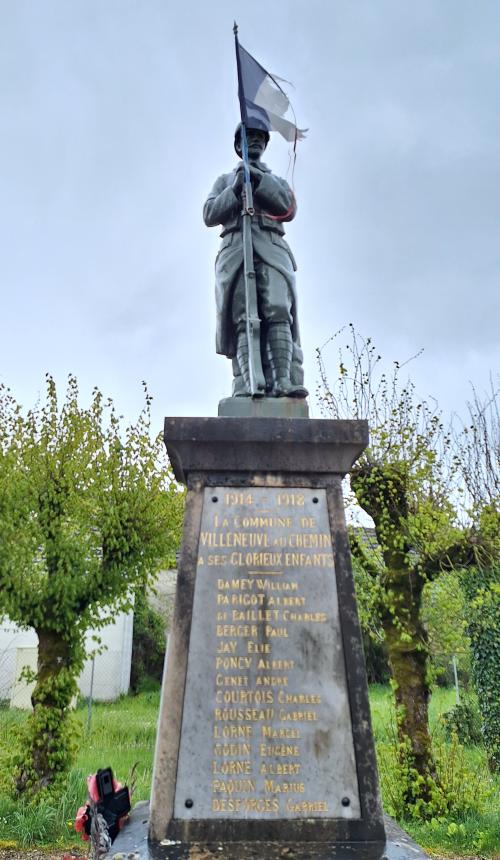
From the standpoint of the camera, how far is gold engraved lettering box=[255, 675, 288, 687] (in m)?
3.59

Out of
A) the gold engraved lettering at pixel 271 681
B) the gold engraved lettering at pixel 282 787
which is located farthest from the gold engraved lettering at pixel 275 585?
the gold engraved lettering at pixel 282 787

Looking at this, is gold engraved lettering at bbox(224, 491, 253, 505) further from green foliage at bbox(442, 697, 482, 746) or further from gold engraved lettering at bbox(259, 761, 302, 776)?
green foliage at bbox(442, 697, 482, 746)

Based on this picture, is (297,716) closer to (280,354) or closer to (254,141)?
(280,354)

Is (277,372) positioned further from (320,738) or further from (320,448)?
(320,738)

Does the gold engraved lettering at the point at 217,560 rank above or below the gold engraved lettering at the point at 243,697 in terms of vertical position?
above

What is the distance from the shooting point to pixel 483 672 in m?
11.6

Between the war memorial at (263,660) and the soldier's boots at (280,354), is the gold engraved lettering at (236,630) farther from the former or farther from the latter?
the soldier's boots at (280,354)

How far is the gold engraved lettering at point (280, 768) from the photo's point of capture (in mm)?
3412

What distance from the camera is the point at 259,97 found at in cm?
556

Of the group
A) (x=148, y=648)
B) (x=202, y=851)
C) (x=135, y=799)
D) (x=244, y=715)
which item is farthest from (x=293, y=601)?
(x=148, y=648)

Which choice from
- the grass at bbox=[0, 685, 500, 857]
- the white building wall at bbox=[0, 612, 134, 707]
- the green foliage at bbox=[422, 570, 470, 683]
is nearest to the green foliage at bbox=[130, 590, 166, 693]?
the white building wall at bbox=[0, 612, 134, 707]

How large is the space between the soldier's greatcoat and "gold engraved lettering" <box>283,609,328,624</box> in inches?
90.8

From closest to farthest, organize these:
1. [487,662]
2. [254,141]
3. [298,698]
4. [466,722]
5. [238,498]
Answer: [298,698]
[238,498]
[254,141]
[487,662]
[466,722]

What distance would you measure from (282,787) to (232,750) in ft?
1.04
